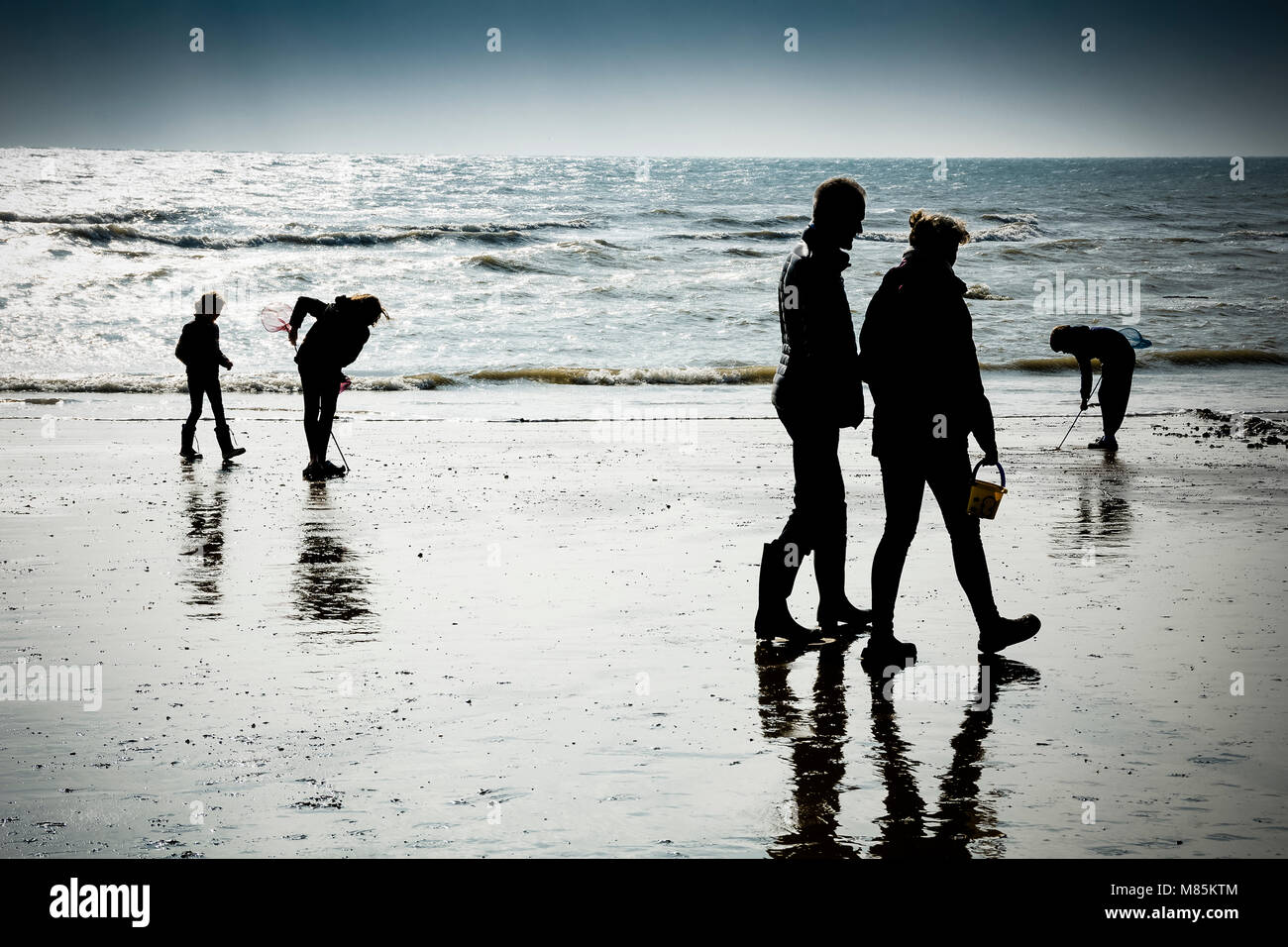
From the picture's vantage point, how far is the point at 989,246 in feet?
146

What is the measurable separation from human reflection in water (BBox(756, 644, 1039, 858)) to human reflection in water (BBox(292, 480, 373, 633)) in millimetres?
2210

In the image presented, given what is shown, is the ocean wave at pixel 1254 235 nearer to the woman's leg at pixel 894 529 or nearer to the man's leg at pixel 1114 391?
the man's leg at pixel 1114 391

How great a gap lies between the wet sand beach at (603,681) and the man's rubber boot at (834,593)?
0.27m

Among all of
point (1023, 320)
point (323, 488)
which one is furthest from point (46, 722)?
point (1023, 320)

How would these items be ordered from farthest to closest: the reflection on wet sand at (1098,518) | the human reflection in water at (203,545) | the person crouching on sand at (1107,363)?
the person crouching on sand at (1107,363) → the reflection on wet sand at (1098,518) → the human reflection in water at (203,545)

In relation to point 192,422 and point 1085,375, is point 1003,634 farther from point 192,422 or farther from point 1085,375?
point 192,422

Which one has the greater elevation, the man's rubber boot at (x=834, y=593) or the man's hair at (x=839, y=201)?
the man's hair at (x=839, y=201)

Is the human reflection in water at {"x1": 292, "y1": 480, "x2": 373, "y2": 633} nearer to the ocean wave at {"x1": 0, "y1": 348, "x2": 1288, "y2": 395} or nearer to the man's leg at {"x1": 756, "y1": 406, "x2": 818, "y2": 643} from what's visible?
the man's leg at {"x1": 756, "y1": 406, "x2": 818, "y2": 643}

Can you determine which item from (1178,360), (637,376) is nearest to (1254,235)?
(1178,360)

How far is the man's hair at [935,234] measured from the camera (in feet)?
17.3

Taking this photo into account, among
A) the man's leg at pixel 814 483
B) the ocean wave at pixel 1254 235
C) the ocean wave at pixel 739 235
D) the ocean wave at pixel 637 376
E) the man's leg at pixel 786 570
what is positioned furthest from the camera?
the ocean wave at pixel 1254 235

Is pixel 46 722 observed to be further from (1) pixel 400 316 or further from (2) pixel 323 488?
(1) pixel 400 316

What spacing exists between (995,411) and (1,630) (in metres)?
14.1

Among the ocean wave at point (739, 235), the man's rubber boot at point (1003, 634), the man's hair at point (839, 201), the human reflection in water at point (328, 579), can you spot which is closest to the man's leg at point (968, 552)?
the man's rubber boot at point (1003, 634)
